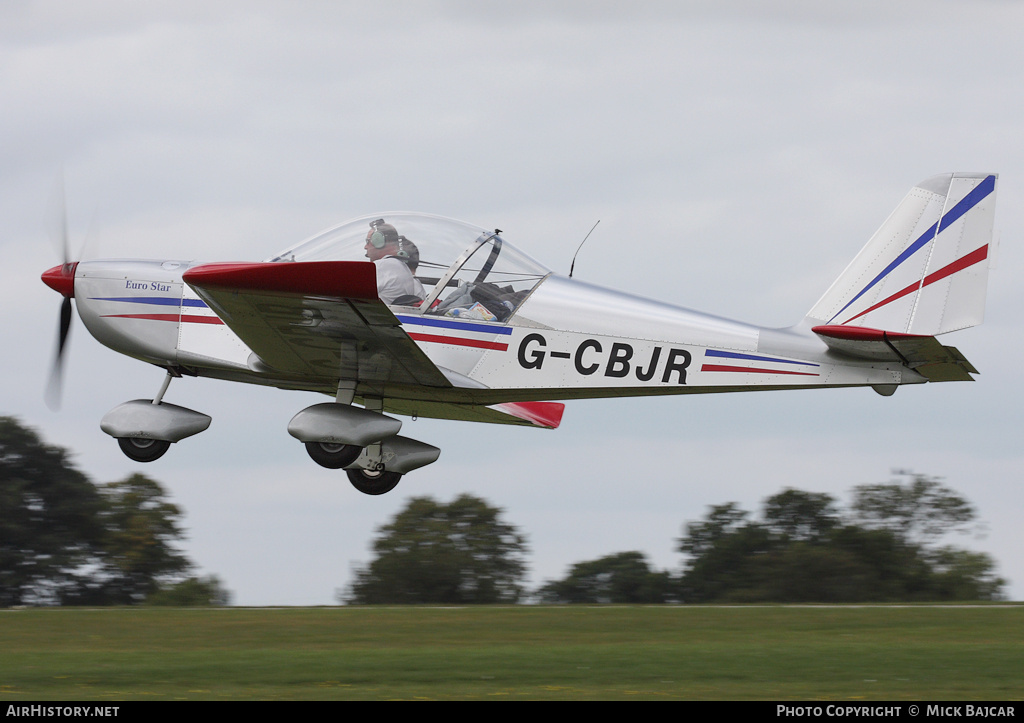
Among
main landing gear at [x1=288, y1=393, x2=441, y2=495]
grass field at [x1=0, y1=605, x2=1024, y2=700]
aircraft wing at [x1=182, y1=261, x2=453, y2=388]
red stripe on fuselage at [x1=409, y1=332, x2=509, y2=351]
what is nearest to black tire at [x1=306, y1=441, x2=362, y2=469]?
main landing gear at [x1=288, y1=393, x2=441, y2=495]

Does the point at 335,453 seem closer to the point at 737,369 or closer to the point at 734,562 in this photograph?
the point at 737,369

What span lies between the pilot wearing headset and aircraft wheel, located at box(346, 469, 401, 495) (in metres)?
2.29

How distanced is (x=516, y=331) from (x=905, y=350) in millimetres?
3272

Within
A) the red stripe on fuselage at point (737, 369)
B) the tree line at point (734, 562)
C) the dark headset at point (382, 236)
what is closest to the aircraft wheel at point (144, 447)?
the dark headset at point (382, 236)

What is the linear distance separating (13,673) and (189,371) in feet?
11.8

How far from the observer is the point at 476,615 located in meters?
11.9

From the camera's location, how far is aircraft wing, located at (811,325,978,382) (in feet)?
31.9

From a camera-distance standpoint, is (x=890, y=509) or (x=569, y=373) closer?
(x=569, y=373)

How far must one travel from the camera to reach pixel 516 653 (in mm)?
9570

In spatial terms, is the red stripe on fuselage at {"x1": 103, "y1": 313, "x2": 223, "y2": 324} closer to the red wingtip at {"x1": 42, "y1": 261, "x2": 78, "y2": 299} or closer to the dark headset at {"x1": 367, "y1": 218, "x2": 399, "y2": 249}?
the red wingtip at {"x1": 42, "y1": 261, "x2": 78, "y2": 299}

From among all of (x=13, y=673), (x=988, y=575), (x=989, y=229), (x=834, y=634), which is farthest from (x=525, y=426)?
(x=988, y=575)

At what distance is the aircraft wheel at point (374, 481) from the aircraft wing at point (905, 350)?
14.7 feet

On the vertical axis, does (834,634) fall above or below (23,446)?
below

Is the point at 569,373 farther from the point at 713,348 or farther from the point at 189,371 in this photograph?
the point at 189,371
